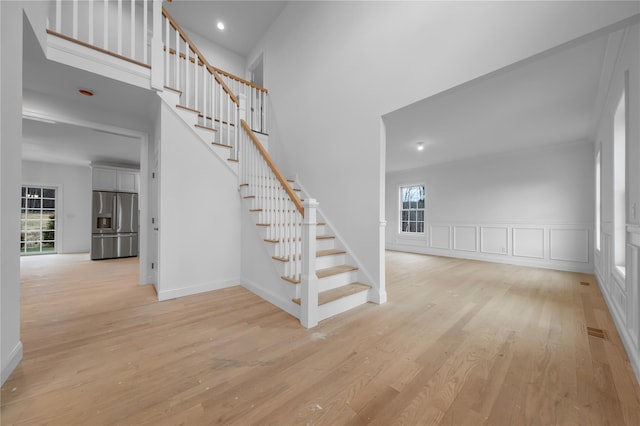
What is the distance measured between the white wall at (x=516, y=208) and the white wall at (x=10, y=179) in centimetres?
708

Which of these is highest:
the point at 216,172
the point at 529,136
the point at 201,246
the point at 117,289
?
the point at 529,136

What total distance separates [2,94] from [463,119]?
4715 mm

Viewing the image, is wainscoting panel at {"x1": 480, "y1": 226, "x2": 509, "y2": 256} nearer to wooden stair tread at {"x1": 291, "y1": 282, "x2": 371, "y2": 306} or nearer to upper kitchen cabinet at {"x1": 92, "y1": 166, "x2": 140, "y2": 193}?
wooden stair tread at {"x1": 291, "y1": 282, "x2": 371, "y2": 306}

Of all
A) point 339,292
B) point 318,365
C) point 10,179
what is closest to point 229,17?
point 10,179

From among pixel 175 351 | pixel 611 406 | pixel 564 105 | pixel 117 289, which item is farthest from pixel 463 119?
pixel 117 289

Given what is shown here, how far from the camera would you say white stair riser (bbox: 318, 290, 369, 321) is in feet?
7.30

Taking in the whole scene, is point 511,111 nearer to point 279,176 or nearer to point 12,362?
point 279,176

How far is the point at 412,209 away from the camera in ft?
24.0

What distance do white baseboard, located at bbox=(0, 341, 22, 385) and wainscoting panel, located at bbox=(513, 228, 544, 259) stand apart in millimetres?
7150

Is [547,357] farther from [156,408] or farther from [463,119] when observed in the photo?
[463,119]

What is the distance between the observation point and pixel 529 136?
14.2ft

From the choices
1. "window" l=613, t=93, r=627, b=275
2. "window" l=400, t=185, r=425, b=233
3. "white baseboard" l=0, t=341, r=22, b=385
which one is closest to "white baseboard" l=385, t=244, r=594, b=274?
"window" l=400, t=185, r=425, b=233

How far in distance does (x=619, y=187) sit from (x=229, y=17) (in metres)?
6.16

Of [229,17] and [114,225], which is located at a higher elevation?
[229,17]
